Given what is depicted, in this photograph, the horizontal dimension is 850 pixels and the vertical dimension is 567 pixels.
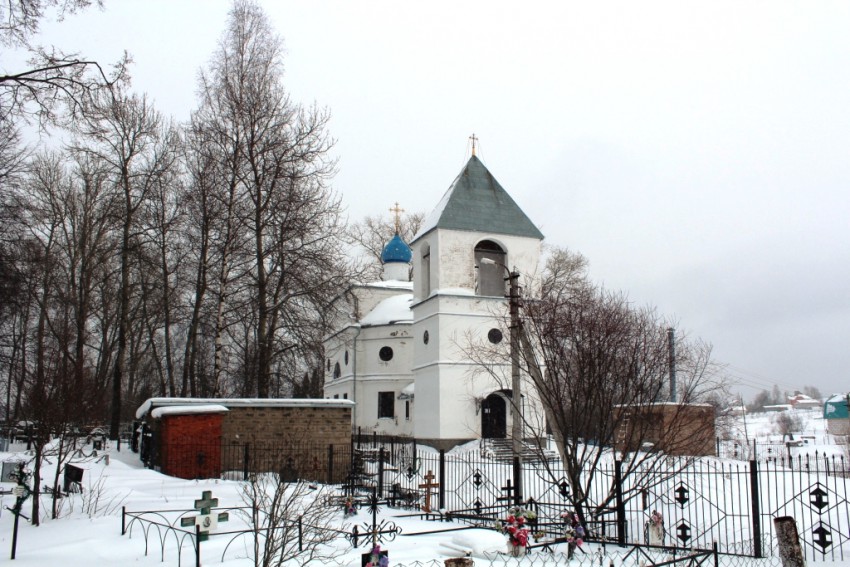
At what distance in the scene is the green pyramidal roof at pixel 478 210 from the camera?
27750 mm

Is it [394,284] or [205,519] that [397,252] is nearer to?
[394,284]

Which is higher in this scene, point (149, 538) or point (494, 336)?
point (494, 336)

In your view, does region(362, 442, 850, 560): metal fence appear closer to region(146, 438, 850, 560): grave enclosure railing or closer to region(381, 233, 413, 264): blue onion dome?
region(146, 438, 850, 560): grave enclosure railing

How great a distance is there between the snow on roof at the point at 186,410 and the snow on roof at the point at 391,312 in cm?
1761

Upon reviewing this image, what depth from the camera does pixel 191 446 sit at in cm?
1644

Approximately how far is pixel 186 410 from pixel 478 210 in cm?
1521

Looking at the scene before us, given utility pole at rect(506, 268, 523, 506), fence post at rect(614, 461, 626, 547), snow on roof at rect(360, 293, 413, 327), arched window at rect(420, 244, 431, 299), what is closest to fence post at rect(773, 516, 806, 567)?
fence post at rect(614, 461, 626, 547)

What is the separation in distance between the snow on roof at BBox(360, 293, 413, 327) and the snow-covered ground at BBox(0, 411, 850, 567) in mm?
19688

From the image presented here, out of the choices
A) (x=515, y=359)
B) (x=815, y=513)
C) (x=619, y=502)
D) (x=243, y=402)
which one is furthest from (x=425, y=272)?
(x=619, y=502)

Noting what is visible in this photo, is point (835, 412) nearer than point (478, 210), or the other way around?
point (478, 210)

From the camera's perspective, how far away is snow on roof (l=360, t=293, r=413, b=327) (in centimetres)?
3447

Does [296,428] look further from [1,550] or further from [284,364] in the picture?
[1,550]

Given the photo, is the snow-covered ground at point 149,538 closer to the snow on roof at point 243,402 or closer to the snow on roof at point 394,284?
the snow on roof at point 243,402

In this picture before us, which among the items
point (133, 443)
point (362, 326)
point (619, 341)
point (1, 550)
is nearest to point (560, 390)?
point (619, 341)
